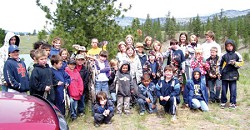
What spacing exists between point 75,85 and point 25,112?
2.50 m

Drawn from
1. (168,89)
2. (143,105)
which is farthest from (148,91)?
(168,89)

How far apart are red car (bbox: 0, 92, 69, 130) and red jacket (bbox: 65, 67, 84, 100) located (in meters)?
1.88

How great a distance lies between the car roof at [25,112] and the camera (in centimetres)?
261

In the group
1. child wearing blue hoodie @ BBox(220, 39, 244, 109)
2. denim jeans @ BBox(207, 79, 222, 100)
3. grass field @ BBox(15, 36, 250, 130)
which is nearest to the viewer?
grass field @ BBox(15, 36, 250, 130)

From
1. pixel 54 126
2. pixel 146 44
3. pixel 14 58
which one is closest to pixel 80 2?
pixel 146 44

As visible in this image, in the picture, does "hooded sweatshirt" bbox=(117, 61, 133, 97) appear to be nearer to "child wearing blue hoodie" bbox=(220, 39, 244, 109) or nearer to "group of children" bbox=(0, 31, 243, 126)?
"group of children" bbox=(0, 31, 243, 126)

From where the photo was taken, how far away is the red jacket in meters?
5.33

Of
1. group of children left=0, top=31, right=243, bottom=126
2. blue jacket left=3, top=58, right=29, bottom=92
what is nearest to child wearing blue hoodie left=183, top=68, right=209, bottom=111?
group of children left=0, top=31, right=243, bottom=126

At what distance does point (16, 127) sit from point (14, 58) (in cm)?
254

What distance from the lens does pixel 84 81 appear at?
223 inches

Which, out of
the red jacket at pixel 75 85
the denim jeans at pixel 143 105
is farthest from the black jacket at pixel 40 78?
the denim jeans at pixel 143 105

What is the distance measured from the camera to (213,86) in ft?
22.1

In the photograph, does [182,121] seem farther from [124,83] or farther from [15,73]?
[15,73]

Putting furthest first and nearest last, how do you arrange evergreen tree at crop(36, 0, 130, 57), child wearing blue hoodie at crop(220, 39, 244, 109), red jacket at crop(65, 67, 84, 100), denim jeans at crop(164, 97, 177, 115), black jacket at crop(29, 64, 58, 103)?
evergreen tree at crop(36, 0, 130, 57)
child wearing blue hoodie at crop(220, 39, 244, 109)
denim jeans at crop(164, 97, 177, 115)
red jacket at crop(65, 67, 84, 100)
black jacket at crop(29, 64, 58, 103)
